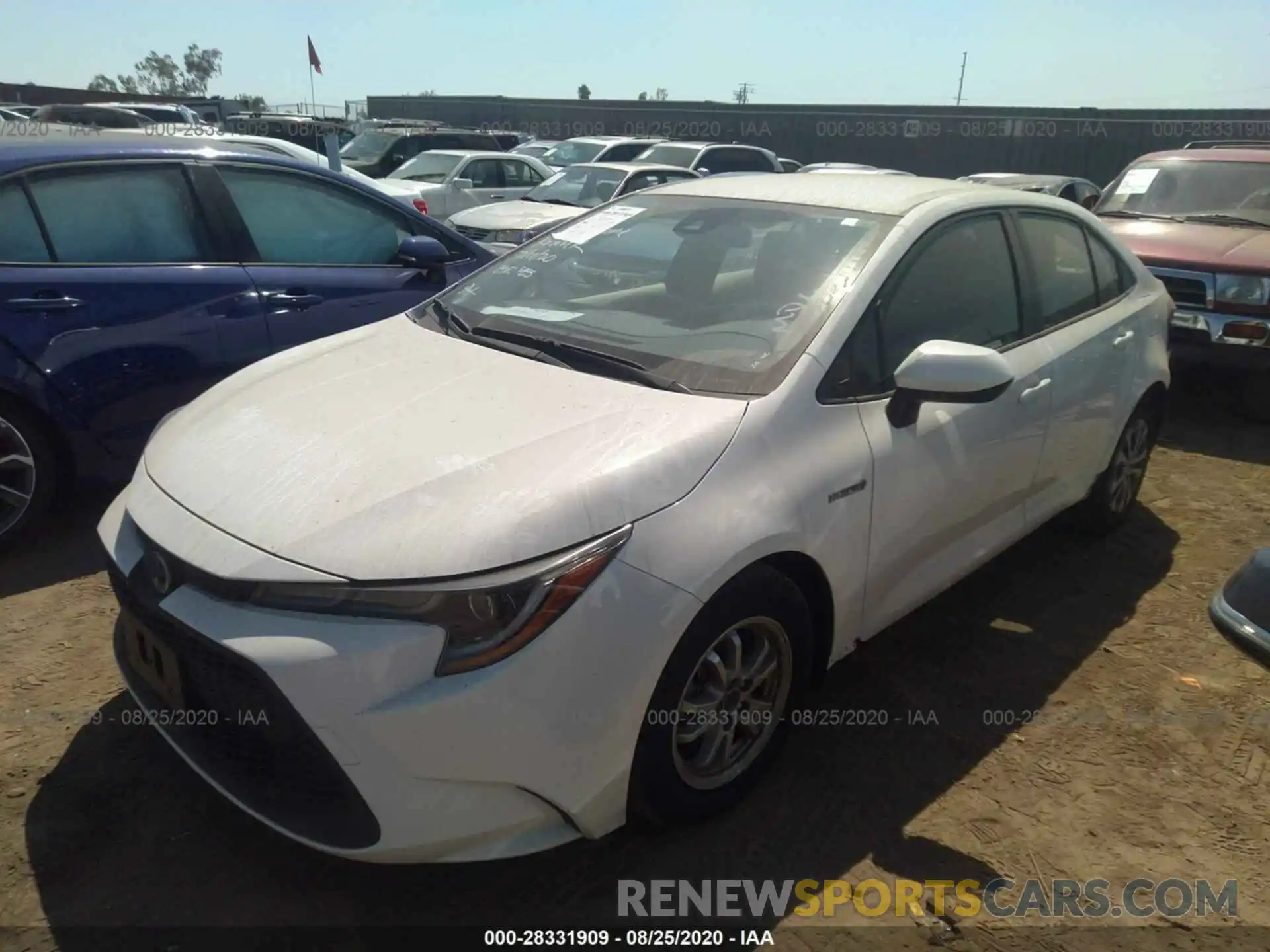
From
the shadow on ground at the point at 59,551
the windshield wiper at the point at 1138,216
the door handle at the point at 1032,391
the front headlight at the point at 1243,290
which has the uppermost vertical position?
the windshield wiper at the point at 1138,216

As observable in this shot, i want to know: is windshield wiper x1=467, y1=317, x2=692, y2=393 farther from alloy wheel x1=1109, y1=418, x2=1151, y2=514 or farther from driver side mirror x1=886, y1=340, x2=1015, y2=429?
alloy wheel x1=1109, y1=418, x2=1151, y2=514

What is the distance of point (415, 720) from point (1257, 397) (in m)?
6.46

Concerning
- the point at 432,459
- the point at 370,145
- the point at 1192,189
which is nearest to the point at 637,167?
the point at 1192,189

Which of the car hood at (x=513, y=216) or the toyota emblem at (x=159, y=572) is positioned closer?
the toyota emblem at (x=159, y=572)

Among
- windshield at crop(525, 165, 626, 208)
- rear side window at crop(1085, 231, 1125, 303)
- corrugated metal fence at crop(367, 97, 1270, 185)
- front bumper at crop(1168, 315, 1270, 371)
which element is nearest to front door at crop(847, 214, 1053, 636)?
Result: rear side window at crop(1085, 231, 1125, 303)

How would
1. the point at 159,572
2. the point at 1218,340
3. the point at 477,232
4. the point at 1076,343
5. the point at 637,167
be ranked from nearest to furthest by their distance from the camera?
the point at 159,572
the point at 1076,343
the point at 1218,340
the point at 477,232
the point at 637,167

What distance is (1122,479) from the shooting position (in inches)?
167

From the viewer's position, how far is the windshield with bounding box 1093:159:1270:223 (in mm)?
7070

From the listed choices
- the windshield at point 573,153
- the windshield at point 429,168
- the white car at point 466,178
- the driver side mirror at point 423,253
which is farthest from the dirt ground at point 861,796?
the windshield at point 573,153

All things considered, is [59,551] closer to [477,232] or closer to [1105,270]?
[1105,270]

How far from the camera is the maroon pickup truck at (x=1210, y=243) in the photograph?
600 centimetres

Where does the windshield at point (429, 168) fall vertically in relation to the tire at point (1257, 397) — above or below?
above

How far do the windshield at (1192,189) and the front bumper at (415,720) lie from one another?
7.08 meters

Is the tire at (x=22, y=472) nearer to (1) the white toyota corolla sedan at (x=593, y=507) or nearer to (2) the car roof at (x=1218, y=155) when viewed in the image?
(1) the white toyota corolla sedan at (x=593, y=507)
